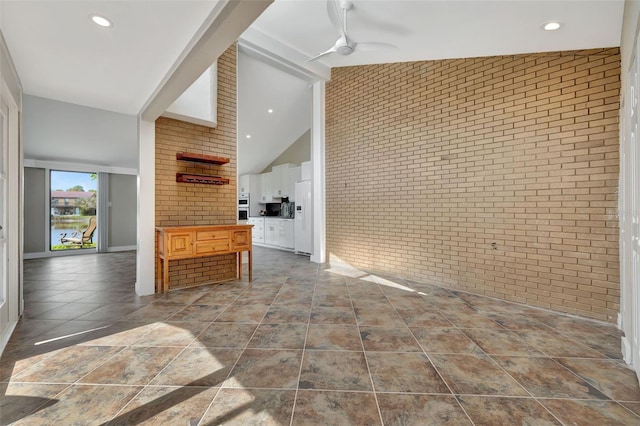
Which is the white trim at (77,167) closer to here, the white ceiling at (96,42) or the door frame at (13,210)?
the white ceiling at (96,42)

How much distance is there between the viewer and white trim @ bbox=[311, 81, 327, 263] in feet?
19.9

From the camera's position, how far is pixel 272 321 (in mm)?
2867

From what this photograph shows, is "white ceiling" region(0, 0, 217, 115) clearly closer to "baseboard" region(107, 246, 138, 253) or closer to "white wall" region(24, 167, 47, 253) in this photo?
"white wall" region(24, 167, 47, 253)

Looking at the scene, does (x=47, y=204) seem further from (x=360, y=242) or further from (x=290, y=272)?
(x=360, y=242)

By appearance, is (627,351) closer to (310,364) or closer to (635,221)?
(635,221)

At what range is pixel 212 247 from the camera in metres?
4.06

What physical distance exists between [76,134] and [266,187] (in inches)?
195

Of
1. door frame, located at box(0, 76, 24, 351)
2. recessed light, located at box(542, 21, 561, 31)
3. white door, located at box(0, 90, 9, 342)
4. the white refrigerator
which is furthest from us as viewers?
the white refrigerator

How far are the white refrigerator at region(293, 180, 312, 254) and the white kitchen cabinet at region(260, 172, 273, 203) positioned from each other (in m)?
2.19

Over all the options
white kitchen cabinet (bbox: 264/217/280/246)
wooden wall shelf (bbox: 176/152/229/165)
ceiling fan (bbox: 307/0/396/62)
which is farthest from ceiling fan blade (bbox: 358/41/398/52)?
white kitchen cabinet (bbox: 264/217/280/246)

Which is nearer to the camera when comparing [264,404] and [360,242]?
[264,404]

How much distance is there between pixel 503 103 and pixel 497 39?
0.82 metres

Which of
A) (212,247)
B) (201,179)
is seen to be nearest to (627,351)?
(212,247)

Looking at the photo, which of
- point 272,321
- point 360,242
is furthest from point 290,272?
point 272,321
